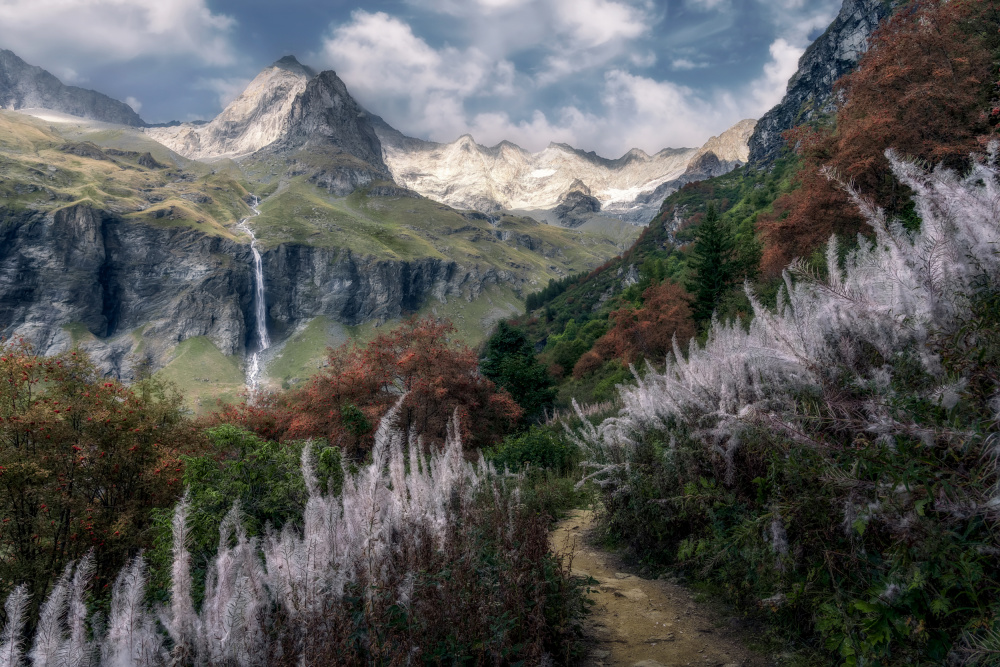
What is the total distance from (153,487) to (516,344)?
25.8 metres

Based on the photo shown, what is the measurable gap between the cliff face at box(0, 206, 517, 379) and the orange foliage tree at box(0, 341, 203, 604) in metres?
115

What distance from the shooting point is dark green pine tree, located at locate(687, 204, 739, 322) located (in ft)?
75.7

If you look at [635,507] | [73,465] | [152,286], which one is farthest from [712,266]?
[152,286]

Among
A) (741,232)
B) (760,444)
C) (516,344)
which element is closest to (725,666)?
(760,444)

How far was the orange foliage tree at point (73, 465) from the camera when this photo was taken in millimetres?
4887

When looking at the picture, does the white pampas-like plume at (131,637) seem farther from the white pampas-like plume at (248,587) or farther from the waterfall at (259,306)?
the waterfall at (259,306)

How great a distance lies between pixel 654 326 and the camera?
76.7ft

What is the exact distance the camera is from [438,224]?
7466 inches

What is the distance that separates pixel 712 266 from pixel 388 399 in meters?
17.1

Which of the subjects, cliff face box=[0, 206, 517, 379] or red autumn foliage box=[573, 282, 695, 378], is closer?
red autumn foliage box=[573, 282, 695, 378]

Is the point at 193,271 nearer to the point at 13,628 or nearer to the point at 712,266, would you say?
the point at 712,266

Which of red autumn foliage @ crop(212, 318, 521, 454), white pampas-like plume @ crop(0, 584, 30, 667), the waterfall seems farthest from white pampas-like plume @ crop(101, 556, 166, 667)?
the waterfall

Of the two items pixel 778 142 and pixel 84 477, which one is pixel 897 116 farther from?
pixel 778 142

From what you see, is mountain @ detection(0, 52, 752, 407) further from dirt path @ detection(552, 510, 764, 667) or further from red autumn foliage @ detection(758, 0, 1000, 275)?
dirt path @ detection(552, 510, 764, 667)
